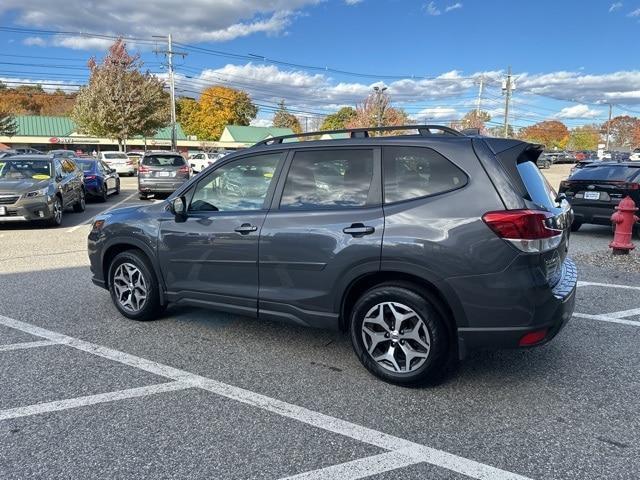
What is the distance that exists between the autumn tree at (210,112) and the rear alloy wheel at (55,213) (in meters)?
81.9

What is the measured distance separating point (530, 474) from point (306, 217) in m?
2.19

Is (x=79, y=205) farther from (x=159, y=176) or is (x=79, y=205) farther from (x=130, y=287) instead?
(x=130, y=287)

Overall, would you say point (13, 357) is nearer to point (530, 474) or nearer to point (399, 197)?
point (399, 197)

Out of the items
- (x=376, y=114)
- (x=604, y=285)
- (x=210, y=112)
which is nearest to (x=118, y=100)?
(x=376, y=114)

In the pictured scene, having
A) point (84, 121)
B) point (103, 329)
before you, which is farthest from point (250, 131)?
point (103, 329)

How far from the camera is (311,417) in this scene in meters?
3.17

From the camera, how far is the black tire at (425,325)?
Answer: 134 inches

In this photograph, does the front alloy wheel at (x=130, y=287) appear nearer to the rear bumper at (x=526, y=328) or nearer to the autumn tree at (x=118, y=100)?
the rear bumper at (x=526, y=328)

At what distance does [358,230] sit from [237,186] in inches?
51.0

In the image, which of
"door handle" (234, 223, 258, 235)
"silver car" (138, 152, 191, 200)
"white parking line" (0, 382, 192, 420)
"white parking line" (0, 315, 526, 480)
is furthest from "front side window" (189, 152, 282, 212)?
"silver car" (138, 152, 191, 200)

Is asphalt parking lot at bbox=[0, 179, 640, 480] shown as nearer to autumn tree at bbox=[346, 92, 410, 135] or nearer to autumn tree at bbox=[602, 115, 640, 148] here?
autumn tree at bbox=[346, 92, 410, 135]

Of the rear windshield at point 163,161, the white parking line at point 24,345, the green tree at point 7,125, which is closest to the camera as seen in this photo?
the white parking line at point 24,345

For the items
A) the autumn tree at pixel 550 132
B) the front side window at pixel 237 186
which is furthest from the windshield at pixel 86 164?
the autumn tree at pixel 550 132

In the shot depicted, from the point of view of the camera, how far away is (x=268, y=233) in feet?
12.9
